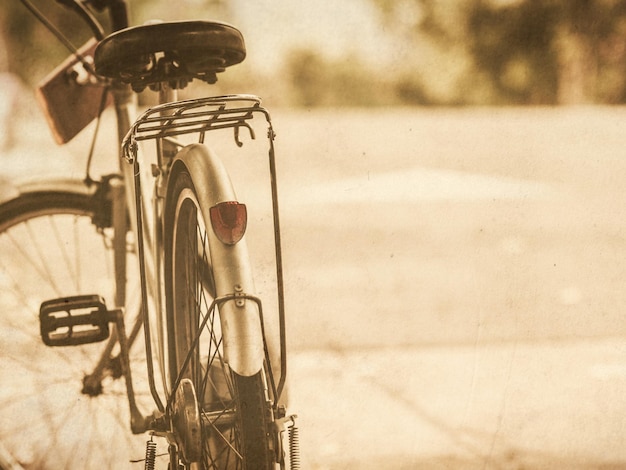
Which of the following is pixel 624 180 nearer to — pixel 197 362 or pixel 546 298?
pixel 546 298

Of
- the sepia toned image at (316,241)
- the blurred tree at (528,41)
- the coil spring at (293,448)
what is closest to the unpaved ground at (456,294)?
the sepia toned image at (316,241)

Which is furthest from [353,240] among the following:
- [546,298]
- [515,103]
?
[515,103]

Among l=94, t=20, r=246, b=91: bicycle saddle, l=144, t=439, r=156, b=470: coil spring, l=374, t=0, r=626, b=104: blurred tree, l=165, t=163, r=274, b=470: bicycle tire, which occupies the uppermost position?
l=374, t=0, r=626, b=104: blurred tree

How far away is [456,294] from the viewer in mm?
4086

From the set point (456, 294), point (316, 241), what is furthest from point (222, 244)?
point (316, 241)

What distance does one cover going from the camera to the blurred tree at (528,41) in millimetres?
4758

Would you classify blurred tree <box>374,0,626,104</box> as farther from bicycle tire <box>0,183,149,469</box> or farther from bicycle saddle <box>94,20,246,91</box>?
bicycle saddle <box>94,20,246,91</box>

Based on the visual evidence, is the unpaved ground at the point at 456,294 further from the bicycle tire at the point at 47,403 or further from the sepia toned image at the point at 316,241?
the bicycle tire at the point at 47,403

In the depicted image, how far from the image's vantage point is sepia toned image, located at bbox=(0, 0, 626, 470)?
1.79m

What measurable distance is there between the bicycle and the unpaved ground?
2.40 feet

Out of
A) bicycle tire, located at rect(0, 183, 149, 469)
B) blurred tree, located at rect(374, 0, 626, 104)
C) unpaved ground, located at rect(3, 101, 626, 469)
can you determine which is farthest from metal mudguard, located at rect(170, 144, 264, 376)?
blurred tree, located at rect(374, 0, 626, 104)

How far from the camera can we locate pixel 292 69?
5598 millimetres

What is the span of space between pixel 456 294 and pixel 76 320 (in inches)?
89.8

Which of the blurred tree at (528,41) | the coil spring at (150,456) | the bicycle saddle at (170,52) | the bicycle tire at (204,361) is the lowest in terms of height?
the coil spring at (150,456)
